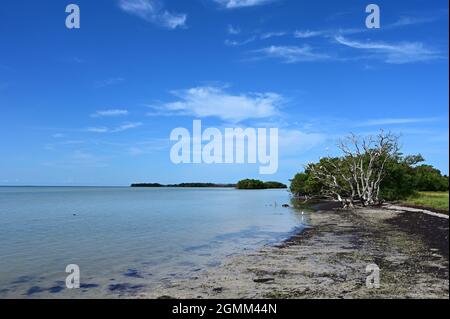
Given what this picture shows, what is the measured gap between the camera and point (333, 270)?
1773 cm

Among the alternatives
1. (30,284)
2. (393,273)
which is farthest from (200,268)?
(393,273)

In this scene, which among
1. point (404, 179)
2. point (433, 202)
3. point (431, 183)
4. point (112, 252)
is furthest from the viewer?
point (431, 183)

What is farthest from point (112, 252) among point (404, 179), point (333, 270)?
point (404, 179)

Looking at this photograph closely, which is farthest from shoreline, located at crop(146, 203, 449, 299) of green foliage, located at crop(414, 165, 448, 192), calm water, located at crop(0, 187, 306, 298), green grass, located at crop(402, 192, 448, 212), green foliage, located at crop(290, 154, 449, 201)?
green foliage, located at crop(414, 165, 448, 192)

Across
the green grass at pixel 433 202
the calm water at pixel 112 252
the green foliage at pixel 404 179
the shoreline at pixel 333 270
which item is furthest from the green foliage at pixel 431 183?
the shoreline at pixel 333 270

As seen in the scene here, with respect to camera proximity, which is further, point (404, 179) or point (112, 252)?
point (404, 179)

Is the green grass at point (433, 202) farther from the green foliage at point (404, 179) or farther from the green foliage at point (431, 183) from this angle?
the green foliage at point (431, 183)

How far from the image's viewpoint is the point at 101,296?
15156 mm

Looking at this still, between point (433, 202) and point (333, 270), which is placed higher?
point (433, 202)

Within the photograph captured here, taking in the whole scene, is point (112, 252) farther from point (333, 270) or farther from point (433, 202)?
point (433, 202)

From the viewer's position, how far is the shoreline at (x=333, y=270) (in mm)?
14398

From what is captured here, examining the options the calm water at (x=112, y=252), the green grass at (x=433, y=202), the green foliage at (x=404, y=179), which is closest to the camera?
the calm water at (x=112, y=252)

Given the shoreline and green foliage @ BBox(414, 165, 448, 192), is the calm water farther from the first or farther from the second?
green foliage @ BBox(414, 165, 448, 192)
